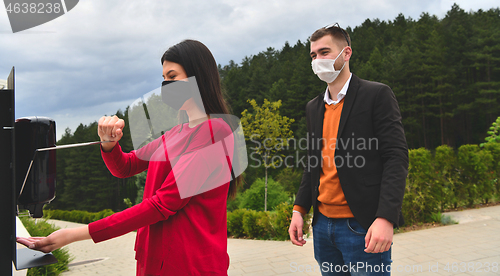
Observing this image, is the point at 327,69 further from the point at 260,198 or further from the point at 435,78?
the point at 435,78

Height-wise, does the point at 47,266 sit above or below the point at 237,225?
above

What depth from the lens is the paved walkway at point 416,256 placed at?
13.2 ft

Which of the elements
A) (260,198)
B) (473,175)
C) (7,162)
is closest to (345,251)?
(7,162)

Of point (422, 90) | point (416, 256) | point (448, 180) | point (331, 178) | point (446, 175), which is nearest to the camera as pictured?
point (331, 178)

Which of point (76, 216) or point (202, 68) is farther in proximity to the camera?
point (76, 216)

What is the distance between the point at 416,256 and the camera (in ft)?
14.7

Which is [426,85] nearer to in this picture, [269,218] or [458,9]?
[458,9]

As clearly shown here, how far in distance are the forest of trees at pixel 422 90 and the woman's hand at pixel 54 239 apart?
104 ft

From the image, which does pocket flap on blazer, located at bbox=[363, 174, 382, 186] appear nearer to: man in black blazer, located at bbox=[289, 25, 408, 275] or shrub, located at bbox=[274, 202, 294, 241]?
man in black blazer, located at bbox=[289, 25, 408, 275]

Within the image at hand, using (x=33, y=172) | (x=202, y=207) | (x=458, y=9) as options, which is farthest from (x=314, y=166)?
(x=458, y=9)

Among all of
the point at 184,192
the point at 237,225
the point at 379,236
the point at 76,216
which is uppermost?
the point at 184,192

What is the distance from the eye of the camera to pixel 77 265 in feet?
19.9

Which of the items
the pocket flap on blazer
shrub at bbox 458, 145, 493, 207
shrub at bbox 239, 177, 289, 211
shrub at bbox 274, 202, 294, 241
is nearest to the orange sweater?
the pocket flap on blazer

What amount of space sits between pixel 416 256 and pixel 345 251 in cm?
353
